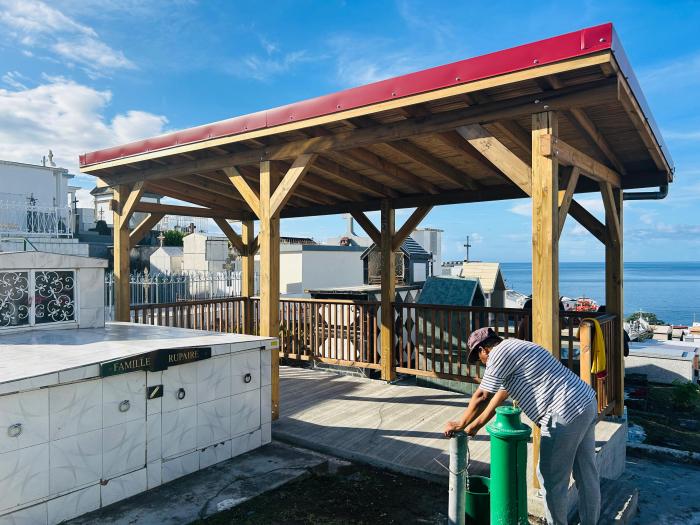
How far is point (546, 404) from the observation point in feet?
9.43

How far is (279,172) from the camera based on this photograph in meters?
5.83

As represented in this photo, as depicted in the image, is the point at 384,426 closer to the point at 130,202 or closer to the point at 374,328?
the point at 374,328

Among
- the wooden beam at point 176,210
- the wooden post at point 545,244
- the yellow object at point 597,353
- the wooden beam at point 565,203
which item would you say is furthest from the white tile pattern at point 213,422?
the wooden beam at point 176,210

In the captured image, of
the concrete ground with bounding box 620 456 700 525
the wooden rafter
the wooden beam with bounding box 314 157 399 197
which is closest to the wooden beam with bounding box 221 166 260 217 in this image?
the wooden beam with bounding box 314 157 399 197

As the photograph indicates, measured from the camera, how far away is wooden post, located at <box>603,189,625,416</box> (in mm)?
5684

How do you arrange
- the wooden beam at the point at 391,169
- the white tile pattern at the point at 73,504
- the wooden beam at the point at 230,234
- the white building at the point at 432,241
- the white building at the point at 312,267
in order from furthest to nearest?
the white building at the point at 432,241, the white building at the point at 312,267, the wooden beam at the point at 230,234, the wooden beam at the point at 391,169, the white tile pattern at the point at 73,504

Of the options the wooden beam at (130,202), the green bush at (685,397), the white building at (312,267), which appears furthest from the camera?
the white building at (312,267)

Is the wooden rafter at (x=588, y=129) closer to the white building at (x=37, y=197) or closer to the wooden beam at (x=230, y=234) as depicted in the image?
the wooden beam at (x=230, y=234)

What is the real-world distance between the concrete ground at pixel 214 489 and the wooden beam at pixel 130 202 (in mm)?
4111

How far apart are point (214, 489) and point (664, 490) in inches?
185

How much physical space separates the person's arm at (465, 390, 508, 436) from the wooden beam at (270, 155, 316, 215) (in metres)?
3.20

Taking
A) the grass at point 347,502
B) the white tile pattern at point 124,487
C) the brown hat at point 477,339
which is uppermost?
the brown hat at point 477,339

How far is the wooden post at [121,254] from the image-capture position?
23.2ft

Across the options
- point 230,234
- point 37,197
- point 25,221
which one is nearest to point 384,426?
point 230,234
